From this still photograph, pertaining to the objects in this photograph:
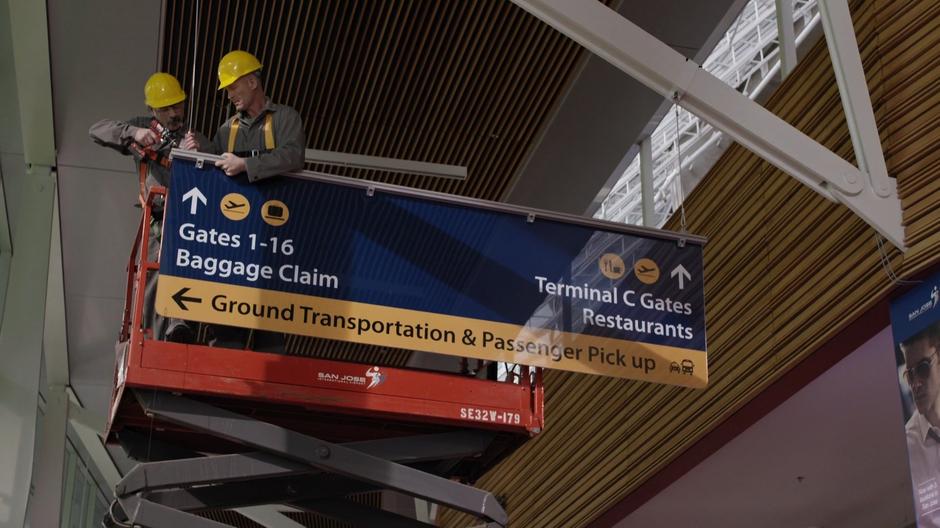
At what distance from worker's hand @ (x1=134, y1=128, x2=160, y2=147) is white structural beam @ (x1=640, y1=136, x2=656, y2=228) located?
568 centimetres

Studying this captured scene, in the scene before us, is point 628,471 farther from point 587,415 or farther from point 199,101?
point 199,101

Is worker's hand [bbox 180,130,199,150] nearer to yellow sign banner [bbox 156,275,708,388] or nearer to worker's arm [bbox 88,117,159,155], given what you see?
worker's arm [bbox 88,117,159,155]

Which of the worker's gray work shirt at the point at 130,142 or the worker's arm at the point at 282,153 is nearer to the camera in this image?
the worker's arm at the point at 282,153

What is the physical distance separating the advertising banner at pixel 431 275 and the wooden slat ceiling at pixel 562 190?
1.51 metres

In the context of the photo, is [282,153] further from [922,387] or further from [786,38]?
[786,38]

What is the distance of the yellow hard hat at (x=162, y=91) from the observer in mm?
7742

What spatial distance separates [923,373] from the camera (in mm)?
7031

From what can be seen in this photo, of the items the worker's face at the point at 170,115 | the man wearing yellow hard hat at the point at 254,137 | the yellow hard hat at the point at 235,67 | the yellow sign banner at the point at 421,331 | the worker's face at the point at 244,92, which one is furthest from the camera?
the worker's face at the point at 170,115

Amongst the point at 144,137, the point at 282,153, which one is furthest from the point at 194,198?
the point at 144,137

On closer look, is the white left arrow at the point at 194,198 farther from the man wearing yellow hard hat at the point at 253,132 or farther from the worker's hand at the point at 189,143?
the worker's hand at the point at 189,143

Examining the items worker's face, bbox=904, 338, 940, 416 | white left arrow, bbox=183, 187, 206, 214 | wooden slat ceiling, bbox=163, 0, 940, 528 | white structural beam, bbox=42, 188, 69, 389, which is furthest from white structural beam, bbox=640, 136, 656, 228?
white structural beam, bbox=42, 188, 69, 389

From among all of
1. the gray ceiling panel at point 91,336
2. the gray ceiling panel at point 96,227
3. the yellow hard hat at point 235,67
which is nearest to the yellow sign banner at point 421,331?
the yellow hard hat at point 235,67

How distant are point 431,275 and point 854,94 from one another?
9.15 ft

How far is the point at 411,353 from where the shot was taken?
16969mm
